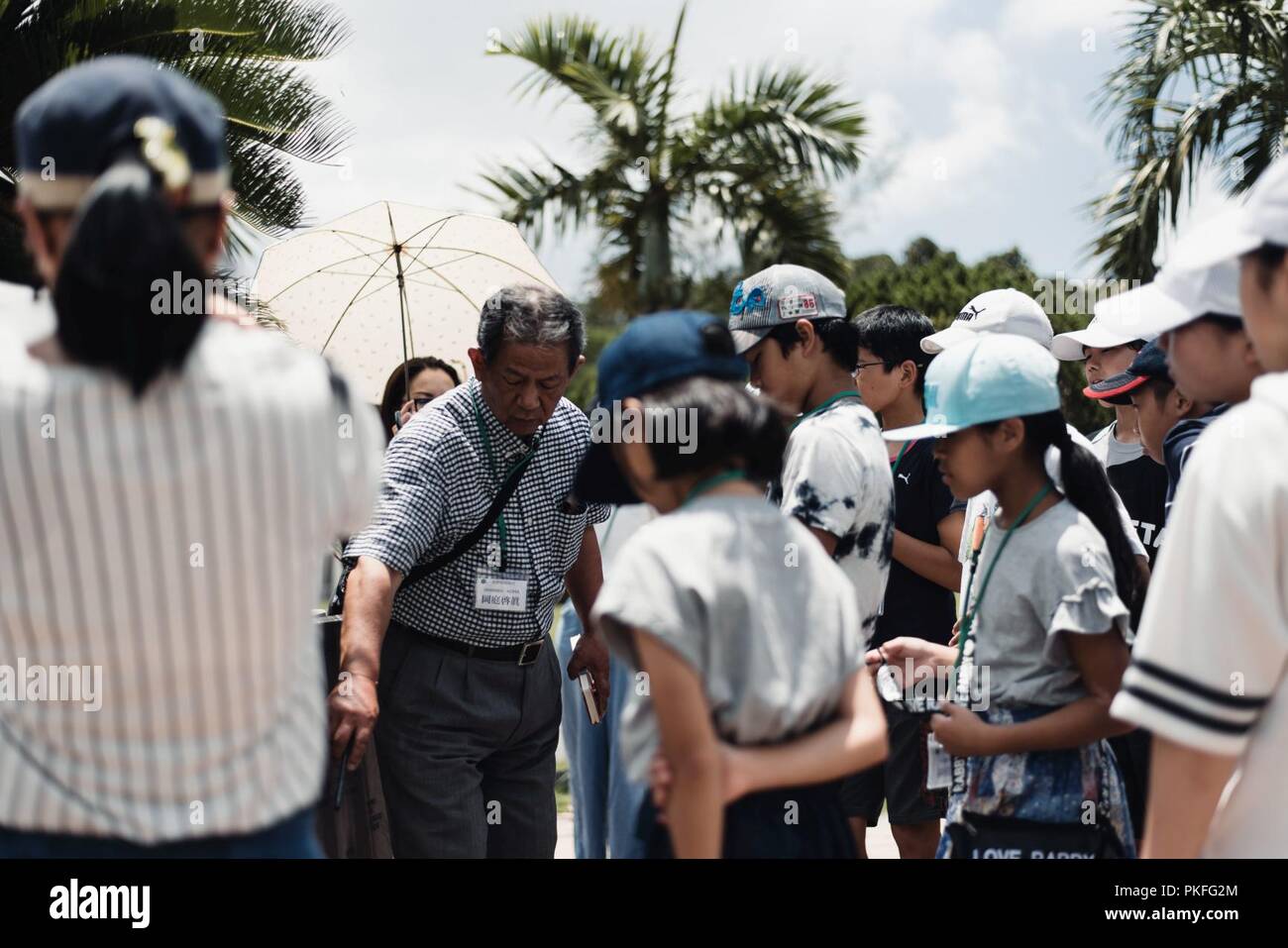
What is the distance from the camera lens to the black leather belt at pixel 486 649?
12.2 feet

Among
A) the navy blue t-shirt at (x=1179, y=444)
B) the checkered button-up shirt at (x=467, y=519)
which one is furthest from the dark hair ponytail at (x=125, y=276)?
the navy blue t-shirt at (x=1179, y=444)

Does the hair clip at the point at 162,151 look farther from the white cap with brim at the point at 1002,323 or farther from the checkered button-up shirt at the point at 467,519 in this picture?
the white cap with brim at the point at 1002,323

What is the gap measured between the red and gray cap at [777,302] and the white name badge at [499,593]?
0.90 meters

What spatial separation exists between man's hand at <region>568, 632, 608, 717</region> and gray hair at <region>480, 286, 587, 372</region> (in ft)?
3.06

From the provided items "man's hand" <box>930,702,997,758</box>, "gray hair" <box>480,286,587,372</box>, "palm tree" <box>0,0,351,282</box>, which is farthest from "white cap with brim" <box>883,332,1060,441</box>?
"palm tree" <box>0,0,351,282</box>

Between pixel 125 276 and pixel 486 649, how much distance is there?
91.0 inches

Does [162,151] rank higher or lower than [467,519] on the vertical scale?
higher

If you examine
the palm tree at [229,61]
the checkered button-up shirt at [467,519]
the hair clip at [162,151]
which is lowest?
the checkered button-up shirt at [467,519]

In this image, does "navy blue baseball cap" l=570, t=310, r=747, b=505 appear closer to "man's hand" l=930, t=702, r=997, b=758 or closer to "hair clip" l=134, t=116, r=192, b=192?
"hair clip" l=134, t=116, r=192, b=192

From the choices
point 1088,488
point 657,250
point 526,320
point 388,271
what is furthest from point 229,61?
point 657,250

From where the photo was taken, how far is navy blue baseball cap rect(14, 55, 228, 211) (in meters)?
1.61

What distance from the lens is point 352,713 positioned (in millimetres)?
3039

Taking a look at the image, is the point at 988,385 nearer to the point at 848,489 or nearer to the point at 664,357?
the point at 848,489
